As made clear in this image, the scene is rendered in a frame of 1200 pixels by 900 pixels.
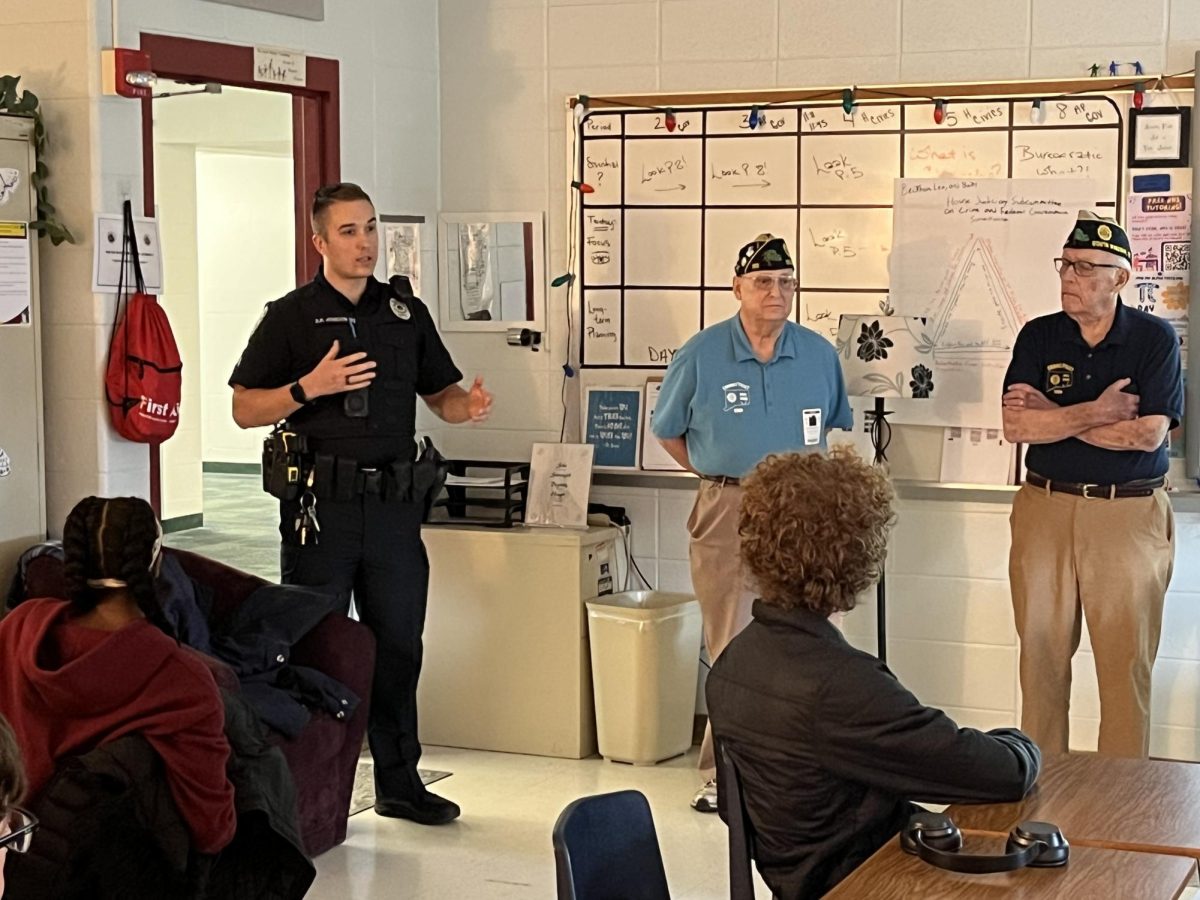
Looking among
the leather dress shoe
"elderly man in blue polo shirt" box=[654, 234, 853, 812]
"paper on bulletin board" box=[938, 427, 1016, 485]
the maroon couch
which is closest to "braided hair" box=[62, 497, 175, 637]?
the maroon couch

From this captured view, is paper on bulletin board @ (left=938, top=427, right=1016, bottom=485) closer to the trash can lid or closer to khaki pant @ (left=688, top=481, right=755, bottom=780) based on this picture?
khaki pant @ (left=688, top=481, right=755, bottom=780)

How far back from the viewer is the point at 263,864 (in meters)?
3.25

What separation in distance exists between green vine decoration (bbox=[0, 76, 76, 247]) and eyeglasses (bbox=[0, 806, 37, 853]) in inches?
→ 123

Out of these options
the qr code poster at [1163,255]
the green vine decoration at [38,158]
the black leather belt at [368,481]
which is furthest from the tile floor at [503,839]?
the qr code poster at [1163,255]

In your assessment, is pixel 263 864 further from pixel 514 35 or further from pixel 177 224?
pixel 177 224

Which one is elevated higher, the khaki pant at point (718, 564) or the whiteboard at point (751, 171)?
the whiteboard at point (751, 171)

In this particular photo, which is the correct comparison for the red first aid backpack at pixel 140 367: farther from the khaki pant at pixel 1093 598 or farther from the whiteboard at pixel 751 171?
the khaki pant at pixel 1093 598

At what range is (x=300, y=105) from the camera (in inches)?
217

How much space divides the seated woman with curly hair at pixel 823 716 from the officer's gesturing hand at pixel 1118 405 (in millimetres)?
2165

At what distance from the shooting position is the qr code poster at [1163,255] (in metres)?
5.13

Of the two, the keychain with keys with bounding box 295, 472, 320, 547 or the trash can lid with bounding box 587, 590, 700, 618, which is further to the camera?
the trash can lid with bounding box 587, 590, 700, 618

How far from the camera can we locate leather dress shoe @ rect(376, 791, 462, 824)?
481 cm

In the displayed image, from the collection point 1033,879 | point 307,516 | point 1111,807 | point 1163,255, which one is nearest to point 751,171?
point 1163,255

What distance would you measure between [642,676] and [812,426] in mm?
1038
